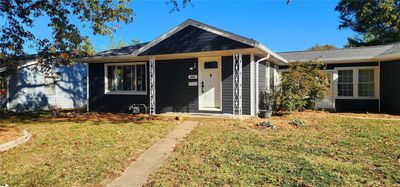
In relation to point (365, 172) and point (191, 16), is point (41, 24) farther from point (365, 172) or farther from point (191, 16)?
point (365, 172)

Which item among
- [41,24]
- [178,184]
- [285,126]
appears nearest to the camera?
[178,184]

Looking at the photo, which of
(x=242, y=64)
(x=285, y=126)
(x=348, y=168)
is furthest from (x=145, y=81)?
(x=348, y=168)

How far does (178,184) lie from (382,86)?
44.0 ft

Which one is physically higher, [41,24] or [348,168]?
[41,24]

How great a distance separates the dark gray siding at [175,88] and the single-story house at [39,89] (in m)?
5.63

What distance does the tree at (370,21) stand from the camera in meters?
24.2

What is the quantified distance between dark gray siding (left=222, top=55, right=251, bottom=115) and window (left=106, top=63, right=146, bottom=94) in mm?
4127

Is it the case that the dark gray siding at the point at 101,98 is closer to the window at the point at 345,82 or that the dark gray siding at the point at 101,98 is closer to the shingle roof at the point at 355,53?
the shingle roof at the point at 355,53

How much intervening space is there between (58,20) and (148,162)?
6395 millimetres

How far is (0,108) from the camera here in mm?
15758

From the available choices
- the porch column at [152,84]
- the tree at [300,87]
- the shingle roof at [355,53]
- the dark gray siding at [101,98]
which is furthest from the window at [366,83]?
the dark gray siding at [101,98]

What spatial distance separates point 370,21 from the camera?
26938 millimetres

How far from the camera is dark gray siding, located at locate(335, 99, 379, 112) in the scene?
14148 mm

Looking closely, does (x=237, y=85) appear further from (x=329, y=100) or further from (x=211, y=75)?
(x=329, y=100)
